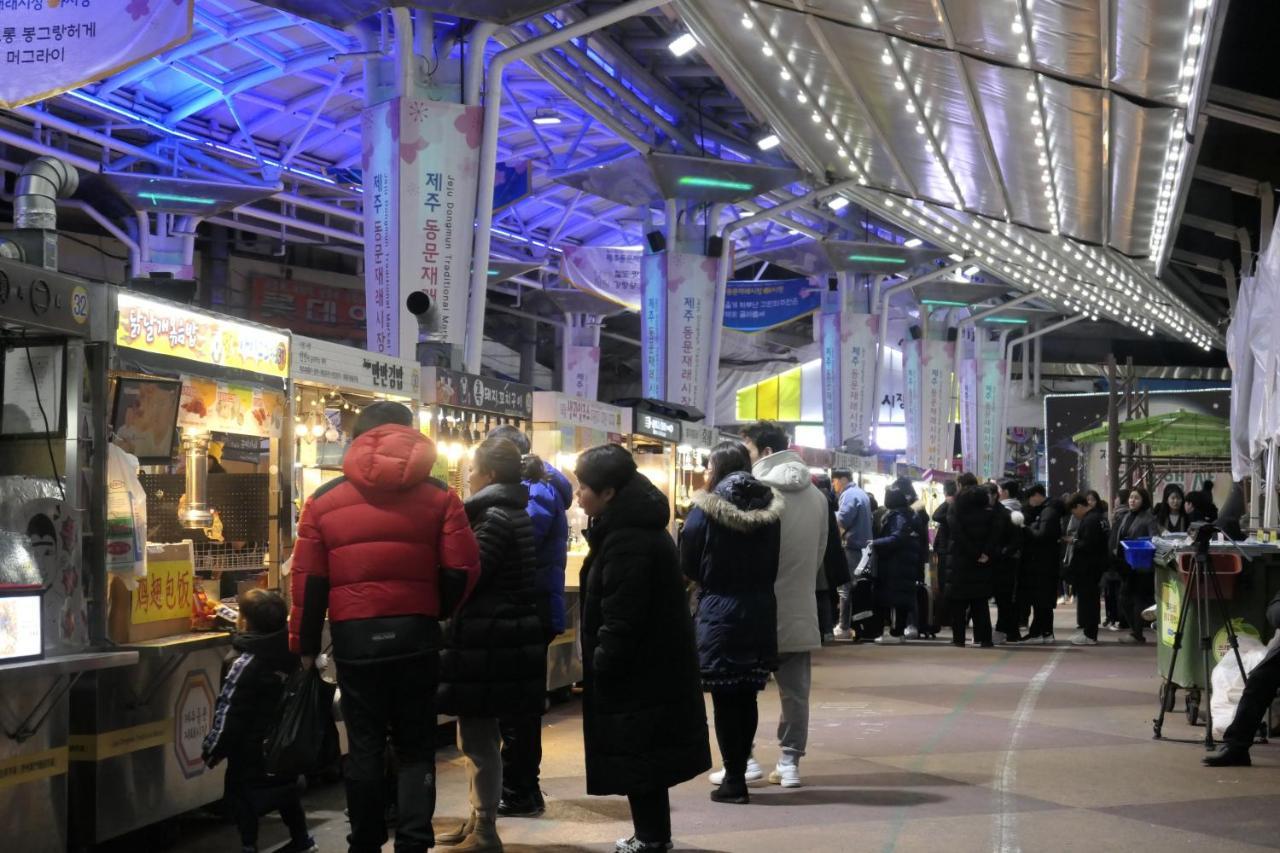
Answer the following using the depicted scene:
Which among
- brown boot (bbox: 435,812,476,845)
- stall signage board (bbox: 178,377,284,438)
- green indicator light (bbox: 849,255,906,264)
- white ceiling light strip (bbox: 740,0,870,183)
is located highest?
green indicator light (bbox: 849,255,906,264)

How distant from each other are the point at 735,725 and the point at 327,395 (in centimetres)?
274

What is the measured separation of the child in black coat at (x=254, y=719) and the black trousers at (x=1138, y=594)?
10.5 m

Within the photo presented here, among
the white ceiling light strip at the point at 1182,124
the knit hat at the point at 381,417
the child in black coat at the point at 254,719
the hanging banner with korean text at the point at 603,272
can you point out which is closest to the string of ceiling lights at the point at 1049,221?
the white ceiling light strip at the point at 1182,124

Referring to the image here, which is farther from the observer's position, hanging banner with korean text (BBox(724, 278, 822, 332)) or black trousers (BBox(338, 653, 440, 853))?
hanging banner with korean text (BBox(724, 278, 822, 332))

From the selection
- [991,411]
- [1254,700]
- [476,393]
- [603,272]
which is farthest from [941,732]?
[991,411]

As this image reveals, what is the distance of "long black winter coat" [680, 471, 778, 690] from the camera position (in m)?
6.43

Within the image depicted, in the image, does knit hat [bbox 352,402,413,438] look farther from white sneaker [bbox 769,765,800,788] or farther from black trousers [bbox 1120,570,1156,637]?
black trousers [bbox 1120,570,1156,637]

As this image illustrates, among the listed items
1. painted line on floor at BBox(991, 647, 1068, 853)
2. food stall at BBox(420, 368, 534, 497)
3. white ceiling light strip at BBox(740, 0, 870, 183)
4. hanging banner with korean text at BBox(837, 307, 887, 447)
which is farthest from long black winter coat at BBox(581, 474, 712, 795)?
hanging banner with korean text at BBox(837, 307, 887, 447)

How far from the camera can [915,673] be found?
12195mm

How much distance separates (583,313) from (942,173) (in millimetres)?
17294

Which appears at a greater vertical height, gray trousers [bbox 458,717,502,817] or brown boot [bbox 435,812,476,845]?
gray trousers [bbox 458,717,502,817]

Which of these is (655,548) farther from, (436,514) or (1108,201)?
(1108,201)

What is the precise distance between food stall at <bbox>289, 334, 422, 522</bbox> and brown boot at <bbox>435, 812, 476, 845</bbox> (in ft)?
5.73

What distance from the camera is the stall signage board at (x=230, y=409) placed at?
6.50 meters
